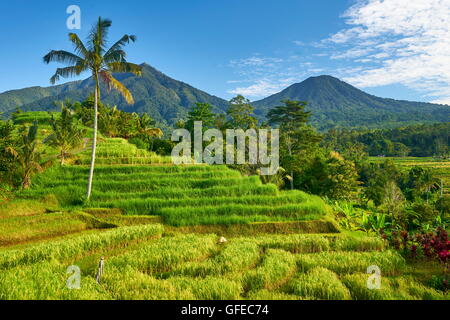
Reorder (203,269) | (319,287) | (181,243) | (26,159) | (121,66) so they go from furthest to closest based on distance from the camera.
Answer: (26,159)
(121,66)
(181,243)
(203,269)
(319,287)

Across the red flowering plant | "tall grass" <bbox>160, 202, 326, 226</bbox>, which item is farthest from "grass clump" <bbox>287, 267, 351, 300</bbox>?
"tall grass" <bbox>160, 202, 326, 226</bbox>

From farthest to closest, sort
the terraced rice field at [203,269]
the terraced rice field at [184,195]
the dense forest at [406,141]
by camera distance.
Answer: the dense forest at [406,141], the terraced rice field at [184,195], the terraced rice field at [203,269]

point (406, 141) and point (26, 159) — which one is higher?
point (406, 141)

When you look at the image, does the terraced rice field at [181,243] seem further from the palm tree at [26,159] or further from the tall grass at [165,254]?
the palm tree at [26,159]

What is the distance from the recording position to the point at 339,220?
447 inches

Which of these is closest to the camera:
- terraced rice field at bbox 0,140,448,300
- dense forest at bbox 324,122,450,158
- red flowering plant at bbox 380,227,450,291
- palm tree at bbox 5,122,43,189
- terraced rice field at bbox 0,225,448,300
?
terraced rice field at bbox 0,225,448,300

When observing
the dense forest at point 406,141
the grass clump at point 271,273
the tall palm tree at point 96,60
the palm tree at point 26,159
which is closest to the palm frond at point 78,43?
the tall palm tree at point 96,60

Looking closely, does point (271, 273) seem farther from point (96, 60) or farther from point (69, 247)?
point (96, 60)

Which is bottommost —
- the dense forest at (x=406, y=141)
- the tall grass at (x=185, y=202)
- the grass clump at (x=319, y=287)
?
the grass clump at (x=319, y=287)

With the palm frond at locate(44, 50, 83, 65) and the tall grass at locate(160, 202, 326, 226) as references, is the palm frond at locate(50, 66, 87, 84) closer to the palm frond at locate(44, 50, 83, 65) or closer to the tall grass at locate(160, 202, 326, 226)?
the palm frond at locate(44, 50, 83, 65)


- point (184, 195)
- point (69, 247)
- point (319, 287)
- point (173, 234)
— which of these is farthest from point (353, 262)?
point (69, 247)

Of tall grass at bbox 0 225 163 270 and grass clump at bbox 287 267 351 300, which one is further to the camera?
tall grass at bbox 0 225 163 270
